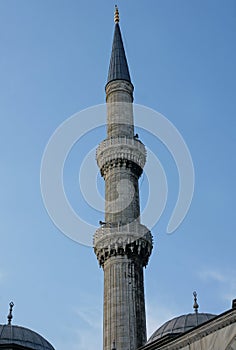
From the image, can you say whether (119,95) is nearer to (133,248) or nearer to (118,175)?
(118,175)

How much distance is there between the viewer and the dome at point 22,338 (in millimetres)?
17250

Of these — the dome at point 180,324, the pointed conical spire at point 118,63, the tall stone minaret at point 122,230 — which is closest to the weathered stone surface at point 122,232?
the tall stone minaret at point 122,230

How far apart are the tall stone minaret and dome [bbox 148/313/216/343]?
2628mm

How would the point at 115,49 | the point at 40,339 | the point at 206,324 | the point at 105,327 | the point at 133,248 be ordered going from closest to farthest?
the point at 206,324 < the point at 40,339 < the point at 105,327 < the point at 133,248 < the point at 115,49

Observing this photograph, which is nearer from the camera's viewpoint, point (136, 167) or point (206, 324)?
point (206, 324)

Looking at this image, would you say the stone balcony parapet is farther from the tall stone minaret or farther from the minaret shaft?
the minaret shaft

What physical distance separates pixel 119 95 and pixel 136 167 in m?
3.48

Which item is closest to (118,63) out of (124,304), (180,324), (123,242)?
(123,242)

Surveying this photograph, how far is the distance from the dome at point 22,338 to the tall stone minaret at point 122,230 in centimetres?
214

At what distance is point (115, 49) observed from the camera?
26.9 m

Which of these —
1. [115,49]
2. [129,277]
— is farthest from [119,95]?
[129,277]

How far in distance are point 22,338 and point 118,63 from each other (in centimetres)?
1311

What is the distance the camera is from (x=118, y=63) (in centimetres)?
2611

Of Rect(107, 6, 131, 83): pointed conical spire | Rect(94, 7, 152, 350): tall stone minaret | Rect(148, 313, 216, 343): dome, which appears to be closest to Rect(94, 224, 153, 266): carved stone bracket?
Rect(94, 7, 152, 350): tall stone minaret
